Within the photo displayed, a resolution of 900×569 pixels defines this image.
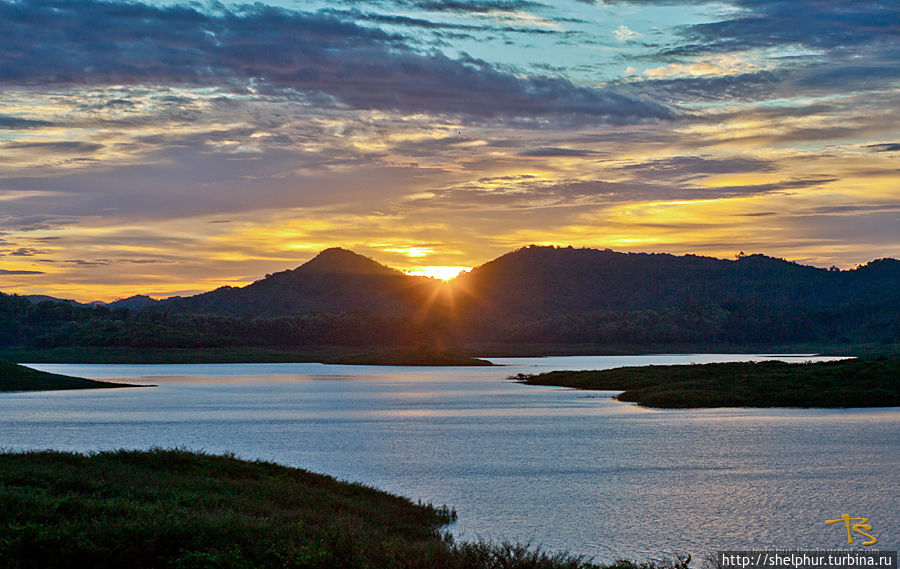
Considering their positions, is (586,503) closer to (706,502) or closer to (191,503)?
(706,502)

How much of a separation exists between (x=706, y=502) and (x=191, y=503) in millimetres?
19017

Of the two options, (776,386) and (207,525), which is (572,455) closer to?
(207,525)

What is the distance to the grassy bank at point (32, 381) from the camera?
105688mm

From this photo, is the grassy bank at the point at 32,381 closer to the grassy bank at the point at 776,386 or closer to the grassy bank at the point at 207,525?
the grassy bank at the point at 776,386

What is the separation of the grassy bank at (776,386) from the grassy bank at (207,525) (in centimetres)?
5855

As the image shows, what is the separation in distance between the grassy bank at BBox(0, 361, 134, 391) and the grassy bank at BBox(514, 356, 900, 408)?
70229 mm

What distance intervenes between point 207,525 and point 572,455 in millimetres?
29073
